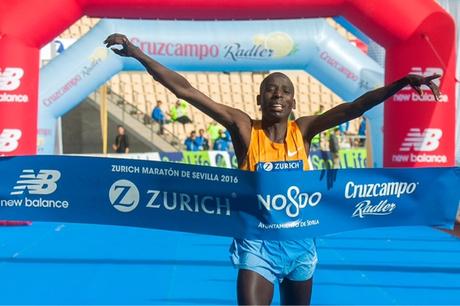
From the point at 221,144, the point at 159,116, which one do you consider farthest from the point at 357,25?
the point at 159,116

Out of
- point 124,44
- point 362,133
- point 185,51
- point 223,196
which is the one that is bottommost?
point 223,196

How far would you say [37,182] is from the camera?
4.32 metres

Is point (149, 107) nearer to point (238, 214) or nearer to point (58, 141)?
point (58, 141)

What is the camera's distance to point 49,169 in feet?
14.0

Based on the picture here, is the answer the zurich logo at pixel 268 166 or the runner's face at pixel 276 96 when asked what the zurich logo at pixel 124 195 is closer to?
the zurich logo at pixel 268 166

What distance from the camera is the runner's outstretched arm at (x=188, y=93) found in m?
3.61

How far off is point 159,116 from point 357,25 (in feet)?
39.2

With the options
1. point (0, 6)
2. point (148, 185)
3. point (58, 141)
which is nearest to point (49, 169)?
point (148, 185)

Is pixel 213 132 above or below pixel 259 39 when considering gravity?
below

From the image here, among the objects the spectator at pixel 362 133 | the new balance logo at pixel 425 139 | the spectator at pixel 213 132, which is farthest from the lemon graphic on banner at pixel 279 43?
the spectator at pixel 213 132

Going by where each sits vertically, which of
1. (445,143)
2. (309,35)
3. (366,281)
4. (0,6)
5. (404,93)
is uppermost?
(309,35)

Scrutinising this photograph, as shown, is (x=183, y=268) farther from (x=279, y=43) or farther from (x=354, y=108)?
(x=279, y=43)

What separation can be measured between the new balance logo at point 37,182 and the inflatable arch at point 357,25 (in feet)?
19.8

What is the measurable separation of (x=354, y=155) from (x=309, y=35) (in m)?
5.88
